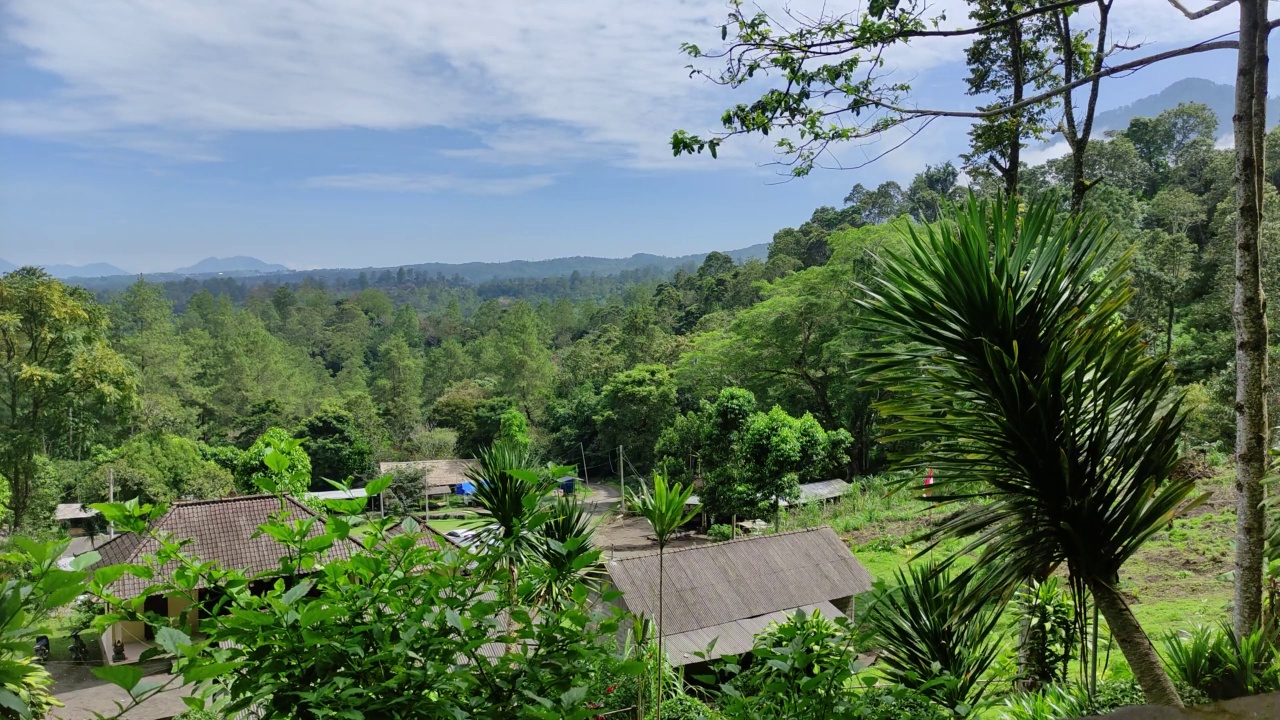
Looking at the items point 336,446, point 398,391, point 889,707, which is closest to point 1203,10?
point 889,707

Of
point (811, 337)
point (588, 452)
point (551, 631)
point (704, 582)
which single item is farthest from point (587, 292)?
point (551, 631)

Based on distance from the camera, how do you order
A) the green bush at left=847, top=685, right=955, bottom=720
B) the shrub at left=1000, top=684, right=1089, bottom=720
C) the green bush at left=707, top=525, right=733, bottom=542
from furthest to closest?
the green bush at left=707, top=525, right=733, bottom=542
the shrub at left=1000, top=684, right=1089, bottom=720
the green bush at left=847, top=685, right=955, bottom=720

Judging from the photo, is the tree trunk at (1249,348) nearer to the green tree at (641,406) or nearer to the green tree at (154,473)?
the green tree at (154,473)

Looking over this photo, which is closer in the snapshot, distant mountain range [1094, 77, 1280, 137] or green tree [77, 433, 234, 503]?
green tree [77, 433, 234, 503]

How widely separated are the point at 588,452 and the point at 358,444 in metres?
7.74

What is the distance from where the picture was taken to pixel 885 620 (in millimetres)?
3688

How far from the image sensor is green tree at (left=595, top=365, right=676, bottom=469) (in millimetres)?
24656

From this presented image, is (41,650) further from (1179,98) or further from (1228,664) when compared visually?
(1179,98)

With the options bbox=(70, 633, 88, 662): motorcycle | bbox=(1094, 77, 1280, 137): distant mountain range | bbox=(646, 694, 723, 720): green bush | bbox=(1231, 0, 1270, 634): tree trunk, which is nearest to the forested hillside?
bbox=(646, 694, 723, 720): green bush

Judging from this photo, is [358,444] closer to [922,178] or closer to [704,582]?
[704,582]

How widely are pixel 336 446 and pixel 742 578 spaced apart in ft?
66.6

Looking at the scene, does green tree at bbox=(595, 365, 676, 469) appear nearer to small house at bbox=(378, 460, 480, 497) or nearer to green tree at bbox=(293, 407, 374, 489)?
small house at bbox=(378, 460, 480, 497)

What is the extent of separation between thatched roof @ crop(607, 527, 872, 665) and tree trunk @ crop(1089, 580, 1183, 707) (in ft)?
20.1

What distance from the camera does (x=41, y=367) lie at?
14.0 metres
